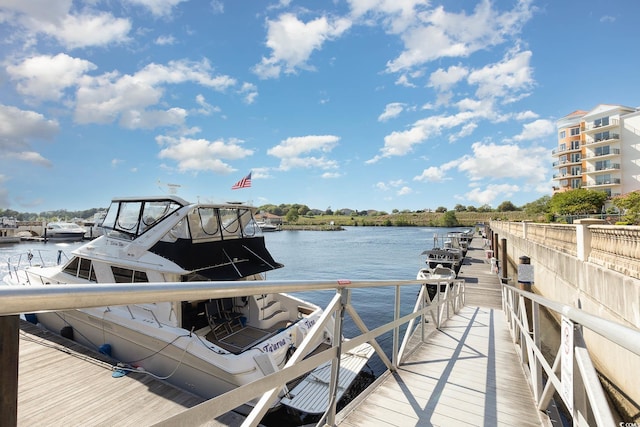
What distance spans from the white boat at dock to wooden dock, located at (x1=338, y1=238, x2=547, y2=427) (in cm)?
257

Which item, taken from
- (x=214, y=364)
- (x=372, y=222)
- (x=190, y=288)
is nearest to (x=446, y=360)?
(x=214, y=364)

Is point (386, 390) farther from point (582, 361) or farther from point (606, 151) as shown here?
point (606, 151)

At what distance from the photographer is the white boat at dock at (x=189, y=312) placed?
20.0 feet

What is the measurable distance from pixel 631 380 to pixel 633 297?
1.34 meters

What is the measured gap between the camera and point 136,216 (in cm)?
824

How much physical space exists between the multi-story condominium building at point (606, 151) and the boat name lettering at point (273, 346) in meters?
52.1

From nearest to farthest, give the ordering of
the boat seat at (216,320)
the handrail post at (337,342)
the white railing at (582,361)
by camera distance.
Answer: the white railing at (582,361) → the handrail post at (337,342) → the boat seat at (216,320)

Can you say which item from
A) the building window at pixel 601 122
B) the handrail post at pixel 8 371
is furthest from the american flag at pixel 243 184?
the building window at pixel 601 122

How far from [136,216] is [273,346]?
15.9 feet

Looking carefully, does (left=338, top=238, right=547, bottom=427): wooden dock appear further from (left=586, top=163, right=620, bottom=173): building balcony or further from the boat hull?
(left=586, top=163, right=620, bottom=173): building balcony

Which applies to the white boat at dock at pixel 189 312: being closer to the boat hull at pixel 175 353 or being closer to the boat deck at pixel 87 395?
the boat hull at pixel 175 353

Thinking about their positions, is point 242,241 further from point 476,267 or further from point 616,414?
point 476,267

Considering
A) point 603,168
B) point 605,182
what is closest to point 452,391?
point 605,182

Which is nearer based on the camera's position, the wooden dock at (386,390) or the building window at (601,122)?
the wooden dock at (386,390)
